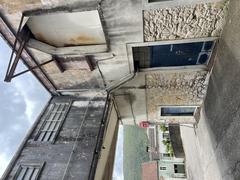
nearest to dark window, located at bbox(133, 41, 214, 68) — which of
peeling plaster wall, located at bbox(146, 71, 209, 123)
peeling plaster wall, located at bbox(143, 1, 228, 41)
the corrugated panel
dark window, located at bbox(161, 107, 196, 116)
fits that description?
peeling plaster wall, located at bbox(146, 71, 209, 123)

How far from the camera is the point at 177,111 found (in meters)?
8.27

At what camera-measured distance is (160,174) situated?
677 inches

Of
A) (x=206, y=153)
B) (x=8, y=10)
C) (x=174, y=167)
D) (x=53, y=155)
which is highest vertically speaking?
(x=174, y=167)

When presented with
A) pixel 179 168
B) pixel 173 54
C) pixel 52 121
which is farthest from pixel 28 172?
pixel 179 168

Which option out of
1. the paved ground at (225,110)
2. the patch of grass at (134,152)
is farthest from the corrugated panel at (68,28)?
the patch of grass at (134,152)

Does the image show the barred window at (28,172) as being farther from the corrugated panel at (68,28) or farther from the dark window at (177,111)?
the dark window at (177,111)

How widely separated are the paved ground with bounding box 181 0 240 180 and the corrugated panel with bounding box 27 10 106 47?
3.09 metres

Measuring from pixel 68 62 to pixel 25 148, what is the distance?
9.18 feet

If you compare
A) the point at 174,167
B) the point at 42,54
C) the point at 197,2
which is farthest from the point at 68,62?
the point at 174,167

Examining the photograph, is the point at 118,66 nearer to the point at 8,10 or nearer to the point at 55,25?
the point at 55,25

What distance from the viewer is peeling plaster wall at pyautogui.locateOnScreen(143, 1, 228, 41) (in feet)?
15.8

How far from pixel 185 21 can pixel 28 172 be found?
5.44m

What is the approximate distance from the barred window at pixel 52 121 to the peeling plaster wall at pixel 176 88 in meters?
3.01

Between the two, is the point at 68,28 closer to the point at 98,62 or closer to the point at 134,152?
the point at 98,62
